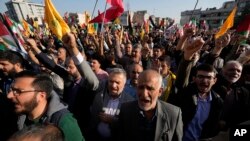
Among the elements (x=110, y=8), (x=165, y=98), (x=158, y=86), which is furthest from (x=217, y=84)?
(x=110, y=8)

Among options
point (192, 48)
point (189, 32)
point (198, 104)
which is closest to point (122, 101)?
point (198, 104)

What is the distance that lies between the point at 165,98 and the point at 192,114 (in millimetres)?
586

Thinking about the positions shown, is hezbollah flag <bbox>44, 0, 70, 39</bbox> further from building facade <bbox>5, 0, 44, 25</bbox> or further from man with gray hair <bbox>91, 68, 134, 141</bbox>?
building facade <bbox>5, 0, 44, 25</bbox>

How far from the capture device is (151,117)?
2547 mm

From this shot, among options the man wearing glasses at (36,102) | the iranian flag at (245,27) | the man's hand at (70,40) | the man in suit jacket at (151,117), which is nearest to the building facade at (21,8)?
the iranian flag at (245,27)

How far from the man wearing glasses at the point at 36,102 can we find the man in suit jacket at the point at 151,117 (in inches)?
26.9

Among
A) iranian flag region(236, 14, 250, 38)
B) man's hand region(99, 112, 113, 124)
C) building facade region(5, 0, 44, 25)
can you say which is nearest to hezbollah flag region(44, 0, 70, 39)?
man's hand region(99, 112, 113, 124)

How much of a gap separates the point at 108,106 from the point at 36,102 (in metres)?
1.04

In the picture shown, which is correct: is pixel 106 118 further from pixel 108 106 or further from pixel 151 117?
pixel 151 117

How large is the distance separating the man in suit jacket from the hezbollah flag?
2726 millimetres

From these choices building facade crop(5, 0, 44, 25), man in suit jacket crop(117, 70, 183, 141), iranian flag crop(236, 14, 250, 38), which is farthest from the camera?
building facade crop(5, 0, 44, 25)

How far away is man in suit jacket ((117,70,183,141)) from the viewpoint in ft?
8.04

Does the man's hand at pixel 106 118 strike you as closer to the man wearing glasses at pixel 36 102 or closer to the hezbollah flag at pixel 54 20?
the man wearing glasses at pixel 36 102

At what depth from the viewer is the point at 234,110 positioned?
3.07 metres
